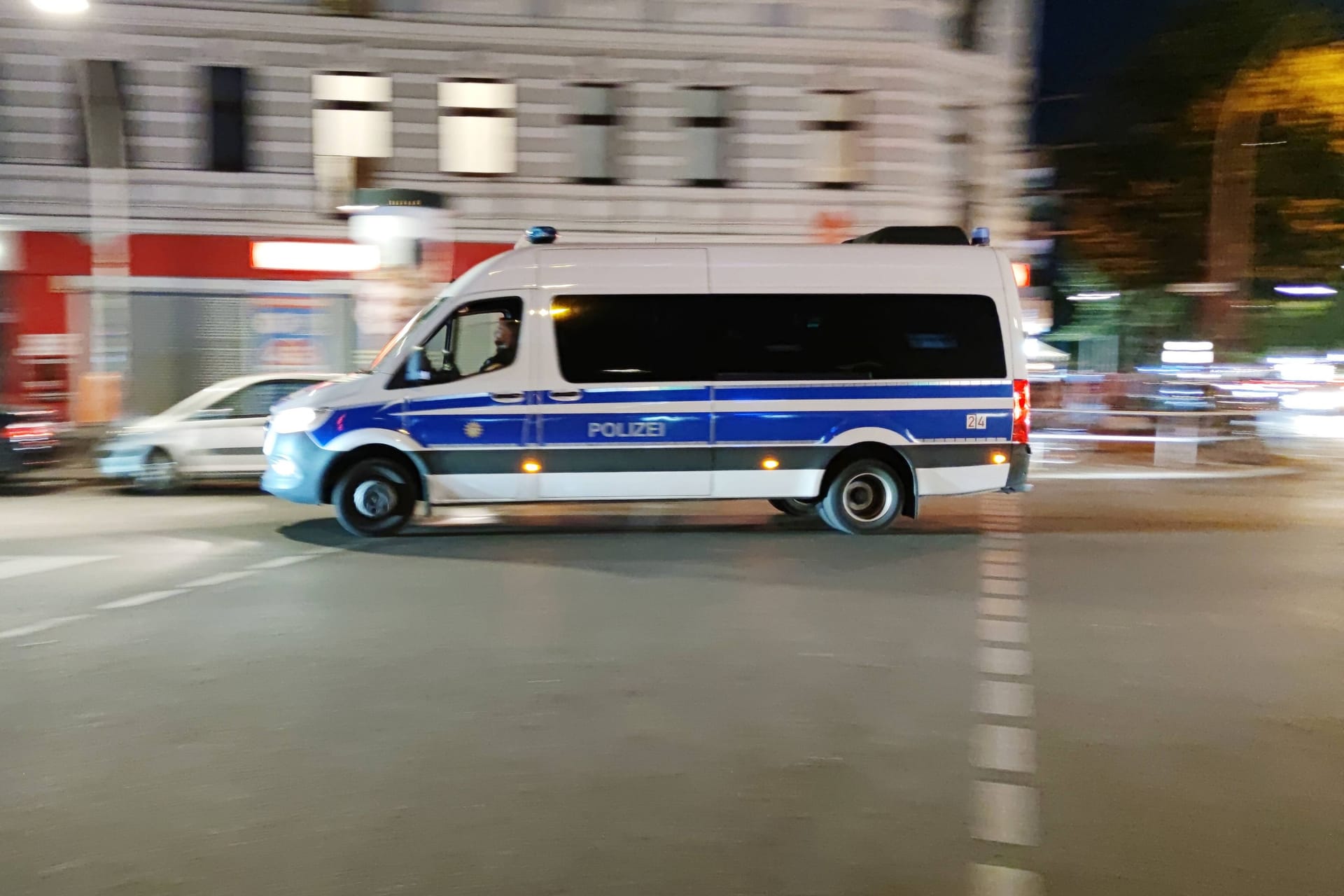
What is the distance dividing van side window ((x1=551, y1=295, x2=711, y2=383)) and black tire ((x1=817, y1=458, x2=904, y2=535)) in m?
1.62

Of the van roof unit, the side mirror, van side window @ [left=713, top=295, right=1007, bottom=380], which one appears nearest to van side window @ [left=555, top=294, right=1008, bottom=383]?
van side window @ [left=713, top=295, right=1007, bottom=380]

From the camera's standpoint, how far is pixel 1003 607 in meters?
8.29

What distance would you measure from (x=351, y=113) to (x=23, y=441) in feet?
30.6

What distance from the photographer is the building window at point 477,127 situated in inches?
844

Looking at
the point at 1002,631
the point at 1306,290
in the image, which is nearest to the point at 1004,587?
the point at 1002,631

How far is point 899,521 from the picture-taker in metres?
12.5

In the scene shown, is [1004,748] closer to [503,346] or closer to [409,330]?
[503,346]

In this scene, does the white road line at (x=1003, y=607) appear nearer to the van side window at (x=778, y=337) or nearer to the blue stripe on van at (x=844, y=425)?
the blue stripe on van at (x=844, y=425)

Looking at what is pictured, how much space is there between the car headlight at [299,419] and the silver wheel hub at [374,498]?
690mm

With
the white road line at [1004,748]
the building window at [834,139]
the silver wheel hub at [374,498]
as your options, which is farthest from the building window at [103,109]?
the white road line at [1004,748]

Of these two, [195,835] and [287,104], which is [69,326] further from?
[195,835]

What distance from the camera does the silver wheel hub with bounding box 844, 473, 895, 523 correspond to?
1159cm

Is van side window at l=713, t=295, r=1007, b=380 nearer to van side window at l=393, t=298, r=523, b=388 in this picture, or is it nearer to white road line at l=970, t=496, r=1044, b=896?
van side window at l=393, t=298, r=523, b=388

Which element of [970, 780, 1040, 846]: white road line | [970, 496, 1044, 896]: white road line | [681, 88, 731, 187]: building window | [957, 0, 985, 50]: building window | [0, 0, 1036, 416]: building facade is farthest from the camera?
[957, 0, 985, 50]: building window
